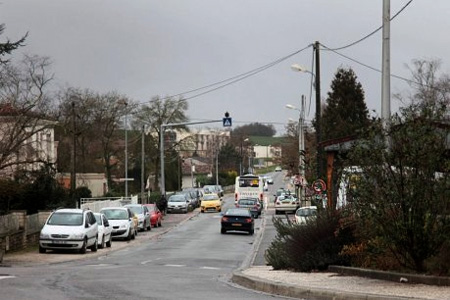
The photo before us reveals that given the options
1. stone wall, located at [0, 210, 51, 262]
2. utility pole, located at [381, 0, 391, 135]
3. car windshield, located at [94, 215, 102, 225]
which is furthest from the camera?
car windshield, located at [94, 215, 102, 225]

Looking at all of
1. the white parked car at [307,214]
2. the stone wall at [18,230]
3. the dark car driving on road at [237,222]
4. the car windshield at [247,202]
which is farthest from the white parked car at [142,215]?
the car windshield at [247,202]

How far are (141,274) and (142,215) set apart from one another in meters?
26.9

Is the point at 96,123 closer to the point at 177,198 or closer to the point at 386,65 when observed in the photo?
the point at 177,198

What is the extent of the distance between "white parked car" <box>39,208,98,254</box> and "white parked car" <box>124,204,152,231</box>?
53.1 ft

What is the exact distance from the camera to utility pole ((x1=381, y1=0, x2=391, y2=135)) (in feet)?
58.4

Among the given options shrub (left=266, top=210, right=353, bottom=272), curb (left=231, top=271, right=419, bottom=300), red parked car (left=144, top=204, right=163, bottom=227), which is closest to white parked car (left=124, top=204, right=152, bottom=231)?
red parked car (left=144, top=204, right=163, bottom=227)

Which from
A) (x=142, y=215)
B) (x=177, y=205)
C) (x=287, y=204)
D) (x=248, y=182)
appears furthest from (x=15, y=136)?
A: (x=248, y=182)

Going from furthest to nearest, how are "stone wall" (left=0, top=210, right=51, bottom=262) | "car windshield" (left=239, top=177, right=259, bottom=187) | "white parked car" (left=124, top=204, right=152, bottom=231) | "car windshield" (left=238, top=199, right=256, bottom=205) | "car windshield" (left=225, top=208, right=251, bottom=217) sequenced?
"car windshield" (left=239, top=177, right=259, bottom=187) < "car windshield" (left=238, top=199, right=256, bottom=205) < "white parked car" (left=124, top=204, right=152, bottom=231) < "car windshield" (left=225, top=208, right=251, bottom=217) < "stone wall" (left=0, top=210, right=51, bottom=262)

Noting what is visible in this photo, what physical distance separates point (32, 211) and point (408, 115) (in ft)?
89.6

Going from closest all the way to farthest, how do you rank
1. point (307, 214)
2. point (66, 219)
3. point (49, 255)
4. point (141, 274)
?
point (141, 274)
point (307, 214)
point (49, 255)
point (66, 219)

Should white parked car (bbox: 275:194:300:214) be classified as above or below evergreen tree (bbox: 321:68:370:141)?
below

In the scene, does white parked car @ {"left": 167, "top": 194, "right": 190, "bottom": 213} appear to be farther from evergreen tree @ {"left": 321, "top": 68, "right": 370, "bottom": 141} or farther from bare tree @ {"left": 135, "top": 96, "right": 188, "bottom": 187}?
bare tree @ {"left": 135, "top": 96, "right": 188, "bottom": 187}

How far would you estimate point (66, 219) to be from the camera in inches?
1175

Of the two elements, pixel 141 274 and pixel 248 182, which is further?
pixel 248 182
